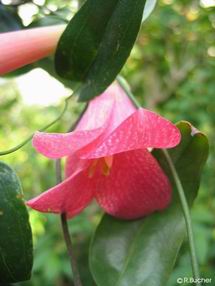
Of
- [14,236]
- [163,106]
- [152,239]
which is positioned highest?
[14,236]

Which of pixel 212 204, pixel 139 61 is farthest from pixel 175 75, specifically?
pixel 212 204

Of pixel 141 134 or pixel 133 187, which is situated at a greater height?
pixel 141 134

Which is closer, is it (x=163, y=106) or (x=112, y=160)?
(x=112, y=160)

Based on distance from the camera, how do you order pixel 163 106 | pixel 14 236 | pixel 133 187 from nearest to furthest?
pixel 14 236, pixel 133 187, pixel 163 106

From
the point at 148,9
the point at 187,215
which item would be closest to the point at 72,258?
the point at 187,215

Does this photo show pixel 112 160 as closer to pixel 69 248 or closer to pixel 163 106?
pixel 69 248

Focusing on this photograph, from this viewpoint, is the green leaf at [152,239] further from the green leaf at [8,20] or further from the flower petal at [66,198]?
the green leaf at [8,20]

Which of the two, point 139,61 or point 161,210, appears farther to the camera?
point 139,61

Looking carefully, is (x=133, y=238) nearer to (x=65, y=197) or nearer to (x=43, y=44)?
(x=65, y=197)
